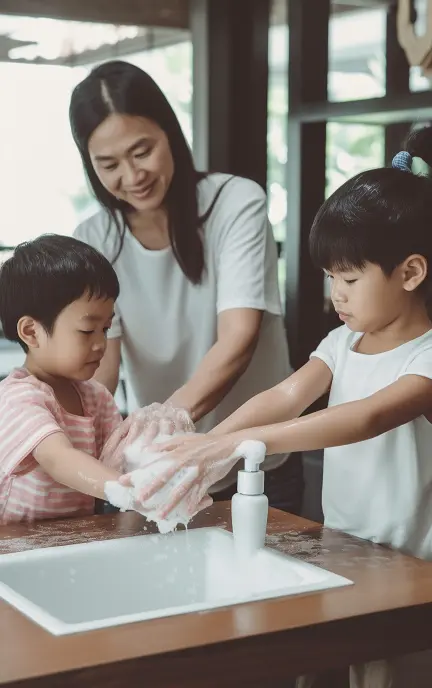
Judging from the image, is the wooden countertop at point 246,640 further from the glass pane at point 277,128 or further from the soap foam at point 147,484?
the glass pane at point 277,128

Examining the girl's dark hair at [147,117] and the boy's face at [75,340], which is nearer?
the boy's face at [75,340]

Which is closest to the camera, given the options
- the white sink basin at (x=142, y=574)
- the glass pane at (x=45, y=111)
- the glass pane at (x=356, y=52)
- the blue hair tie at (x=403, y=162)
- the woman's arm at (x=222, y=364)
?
the white sink basin at (x=142, y=574)

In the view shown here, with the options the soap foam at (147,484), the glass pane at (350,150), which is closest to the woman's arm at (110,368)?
the soap foam at (147,484)

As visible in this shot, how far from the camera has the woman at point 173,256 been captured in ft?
6.93

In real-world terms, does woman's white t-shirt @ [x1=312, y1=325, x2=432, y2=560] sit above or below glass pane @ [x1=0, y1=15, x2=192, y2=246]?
below

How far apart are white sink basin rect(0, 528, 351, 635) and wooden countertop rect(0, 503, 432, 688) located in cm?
9

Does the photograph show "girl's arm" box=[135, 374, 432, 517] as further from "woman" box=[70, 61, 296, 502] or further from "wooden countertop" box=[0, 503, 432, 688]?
"woman" box=[70, 61, 296, 502]

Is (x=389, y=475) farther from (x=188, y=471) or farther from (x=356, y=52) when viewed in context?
(x=356, y=52)

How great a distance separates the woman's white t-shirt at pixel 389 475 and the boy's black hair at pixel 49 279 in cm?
45

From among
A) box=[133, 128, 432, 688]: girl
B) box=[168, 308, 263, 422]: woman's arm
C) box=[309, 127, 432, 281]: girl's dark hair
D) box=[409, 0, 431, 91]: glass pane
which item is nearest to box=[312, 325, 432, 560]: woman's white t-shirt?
box=[133, 128, 432, 688]: girl

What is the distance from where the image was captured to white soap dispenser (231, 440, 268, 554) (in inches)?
58.2

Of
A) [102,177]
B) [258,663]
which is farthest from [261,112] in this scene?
[258,663]

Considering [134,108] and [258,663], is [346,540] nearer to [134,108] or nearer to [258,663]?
[258,663]

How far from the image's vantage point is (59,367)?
69.1 inches
